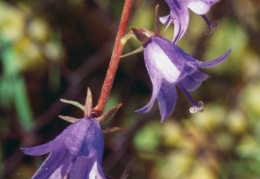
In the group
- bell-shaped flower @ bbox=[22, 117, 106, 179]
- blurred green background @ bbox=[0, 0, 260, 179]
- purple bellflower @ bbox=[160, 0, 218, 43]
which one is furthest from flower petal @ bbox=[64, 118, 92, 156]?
blurred green background @ bbox=[0, 0, 260, 179]

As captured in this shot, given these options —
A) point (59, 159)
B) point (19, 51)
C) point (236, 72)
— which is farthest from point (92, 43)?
point (59, 159)

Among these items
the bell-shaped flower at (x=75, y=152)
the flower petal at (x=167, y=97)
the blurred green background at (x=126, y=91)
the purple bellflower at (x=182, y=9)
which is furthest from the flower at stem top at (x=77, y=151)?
the blurred green background at (x=126, y=91)

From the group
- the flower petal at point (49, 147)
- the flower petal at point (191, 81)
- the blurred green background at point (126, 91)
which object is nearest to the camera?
the flower petal at point (49, 147)

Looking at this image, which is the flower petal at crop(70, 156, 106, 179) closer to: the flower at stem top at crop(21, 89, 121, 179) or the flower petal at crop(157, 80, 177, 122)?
the flower at stem top at crop(21, 89, 121, 179)

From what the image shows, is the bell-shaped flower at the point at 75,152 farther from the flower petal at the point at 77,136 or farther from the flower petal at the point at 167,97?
the flower petal at the point at 167,97

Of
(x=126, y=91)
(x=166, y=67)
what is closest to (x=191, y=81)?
(x=166, y=67)

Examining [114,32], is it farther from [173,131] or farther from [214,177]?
[214,177]

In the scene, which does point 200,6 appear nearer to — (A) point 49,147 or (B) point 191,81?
(B) point 191,81
